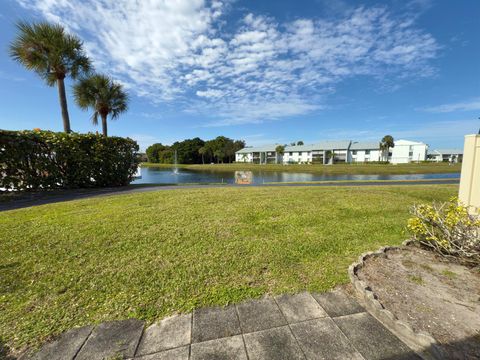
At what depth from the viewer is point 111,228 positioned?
14.1 feet

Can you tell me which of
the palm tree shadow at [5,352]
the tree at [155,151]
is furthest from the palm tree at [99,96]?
the tree at [155,151]

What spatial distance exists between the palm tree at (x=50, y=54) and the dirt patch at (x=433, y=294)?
14.1 meters

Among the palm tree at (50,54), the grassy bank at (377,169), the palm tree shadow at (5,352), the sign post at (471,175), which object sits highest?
the palm tree at (50,54)

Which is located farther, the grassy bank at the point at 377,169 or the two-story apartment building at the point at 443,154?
the two-story apartment building at the point at 443,154

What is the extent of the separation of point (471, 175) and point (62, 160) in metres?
12.7

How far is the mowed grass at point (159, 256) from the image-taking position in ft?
7.22

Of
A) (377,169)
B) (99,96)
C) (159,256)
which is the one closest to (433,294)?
(159,256)

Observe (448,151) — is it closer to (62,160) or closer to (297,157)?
(297,157)

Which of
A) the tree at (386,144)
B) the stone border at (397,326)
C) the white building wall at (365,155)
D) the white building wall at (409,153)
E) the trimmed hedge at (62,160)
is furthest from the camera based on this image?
the white building wall at (409,153)

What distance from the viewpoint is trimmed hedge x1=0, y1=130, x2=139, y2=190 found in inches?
293

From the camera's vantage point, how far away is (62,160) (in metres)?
8.92

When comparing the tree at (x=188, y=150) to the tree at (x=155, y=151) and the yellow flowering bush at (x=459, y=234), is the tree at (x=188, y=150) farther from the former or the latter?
the yellow flowering bush at (x=459, y=234)

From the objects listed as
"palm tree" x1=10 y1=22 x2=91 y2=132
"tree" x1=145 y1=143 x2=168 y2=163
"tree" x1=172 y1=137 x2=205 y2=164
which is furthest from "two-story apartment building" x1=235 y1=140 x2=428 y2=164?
"palm tree" x1=10 y1=22 x2=91 y2=132

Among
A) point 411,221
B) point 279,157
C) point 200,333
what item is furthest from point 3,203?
point 279,157
